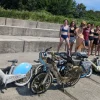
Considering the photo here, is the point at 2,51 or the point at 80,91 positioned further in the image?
the point at 2,51

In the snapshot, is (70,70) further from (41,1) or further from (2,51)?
(41,1)

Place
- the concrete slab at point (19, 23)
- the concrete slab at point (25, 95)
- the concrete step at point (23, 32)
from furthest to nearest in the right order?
the concrete slab at point (19, 23) → the concrete step at point (23, 32) → the concrete slab at point (25, 95)

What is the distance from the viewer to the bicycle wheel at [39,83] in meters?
6.27

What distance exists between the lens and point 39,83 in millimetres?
6367

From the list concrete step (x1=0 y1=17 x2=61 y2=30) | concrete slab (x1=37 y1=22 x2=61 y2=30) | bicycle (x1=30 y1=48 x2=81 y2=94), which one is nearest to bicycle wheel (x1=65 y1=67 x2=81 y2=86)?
bicycle (x1=30 y1=48 x2=81 y2=94)

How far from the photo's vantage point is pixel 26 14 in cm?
1917

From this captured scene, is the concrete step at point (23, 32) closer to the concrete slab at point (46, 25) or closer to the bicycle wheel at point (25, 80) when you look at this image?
the concrete slab at point (46, 25)

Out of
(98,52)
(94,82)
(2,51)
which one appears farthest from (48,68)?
(98,52)

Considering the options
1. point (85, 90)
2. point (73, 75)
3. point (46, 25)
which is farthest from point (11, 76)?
point (46, 25)

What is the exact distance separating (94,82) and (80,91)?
122cm

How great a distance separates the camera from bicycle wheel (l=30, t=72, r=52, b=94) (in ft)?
20.6

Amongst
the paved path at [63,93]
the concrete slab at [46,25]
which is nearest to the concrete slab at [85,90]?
the paved path at [63,93]

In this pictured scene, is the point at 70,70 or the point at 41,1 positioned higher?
the point at 41,1

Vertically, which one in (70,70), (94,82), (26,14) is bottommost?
(94,82)
